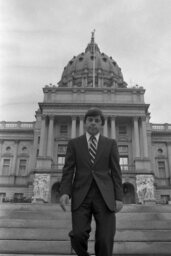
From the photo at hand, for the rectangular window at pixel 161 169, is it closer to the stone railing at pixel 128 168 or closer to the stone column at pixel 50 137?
the stone railing at pixel 128 168

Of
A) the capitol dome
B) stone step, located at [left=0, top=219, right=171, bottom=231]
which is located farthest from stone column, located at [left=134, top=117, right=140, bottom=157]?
stone step, located at [left=0, top=219, right=171, bottom=231]

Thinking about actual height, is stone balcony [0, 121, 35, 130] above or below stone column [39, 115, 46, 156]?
above

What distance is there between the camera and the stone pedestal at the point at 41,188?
1271 inches

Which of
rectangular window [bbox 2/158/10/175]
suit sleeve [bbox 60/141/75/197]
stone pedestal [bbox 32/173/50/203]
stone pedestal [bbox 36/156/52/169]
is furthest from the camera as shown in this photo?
rectangular window [bbox 2/158/10/175]

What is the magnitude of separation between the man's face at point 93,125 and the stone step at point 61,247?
3.22 meters

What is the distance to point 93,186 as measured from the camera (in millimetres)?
4141

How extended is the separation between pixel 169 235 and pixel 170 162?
37.9 m

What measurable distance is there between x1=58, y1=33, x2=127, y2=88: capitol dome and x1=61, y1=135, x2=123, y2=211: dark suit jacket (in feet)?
177

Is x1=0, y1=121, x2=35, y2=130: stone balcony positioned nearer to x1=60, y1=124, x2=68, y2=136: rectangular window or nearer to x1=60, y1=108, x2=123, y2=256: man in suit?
x1=60, y1=124, x2=68, y2=136: rectangular window

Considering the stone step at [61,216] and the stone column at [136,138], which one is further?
the stone column at [136,138]

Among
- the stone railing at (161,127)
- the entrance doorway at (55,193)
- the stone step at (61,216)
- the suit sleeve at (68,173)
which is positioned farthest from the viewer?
the stone railing at (161,127)

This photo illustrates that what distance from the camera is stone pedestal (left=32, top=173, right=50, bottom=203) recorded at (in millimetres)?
32287

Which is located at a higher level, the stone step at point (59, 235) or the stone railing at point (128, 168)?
the stone railing at point (128, 168)

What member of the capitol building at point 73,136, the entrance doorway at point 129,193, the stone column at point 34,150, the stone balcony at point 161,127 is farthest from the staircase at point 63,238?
the stone balcony at point 161,127
